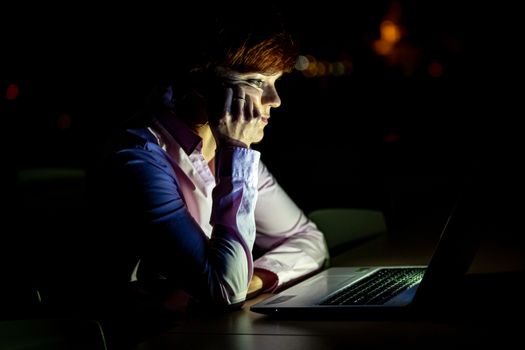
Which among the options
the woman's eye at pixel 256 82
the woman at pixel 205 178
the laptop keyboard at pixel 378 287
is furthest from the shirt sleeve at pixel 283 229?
the woman's eye at pixel 256 82

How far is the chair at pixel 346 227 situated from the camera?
117 inches

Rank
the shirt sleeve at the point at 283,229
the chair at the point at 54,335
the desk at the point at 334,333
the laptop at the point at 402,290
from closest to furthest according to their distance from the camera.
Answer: the desk at the point at 334,333, the laptop at the point at 402,290, the chair at the point at 54,335, the shirt sleeve at the point at 283,229

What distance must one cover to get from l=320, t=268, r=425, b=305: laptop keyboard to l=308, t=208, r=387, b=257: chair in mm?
1084

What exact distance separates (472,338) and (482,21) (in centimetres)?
1473

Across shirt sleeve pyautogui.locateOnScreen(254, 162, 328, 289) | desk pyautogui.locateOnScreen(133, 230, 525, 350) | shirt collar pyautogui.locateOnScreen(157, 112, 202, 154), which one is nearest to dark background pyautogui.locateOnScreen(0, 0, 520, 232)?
shirt collar pyautogui.locateOnScreen(157, 112, 202, 154)

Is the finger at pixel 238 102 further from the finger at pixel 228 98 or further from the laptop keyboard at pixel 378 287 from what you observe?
the laptop keyboard at pixel 378 287

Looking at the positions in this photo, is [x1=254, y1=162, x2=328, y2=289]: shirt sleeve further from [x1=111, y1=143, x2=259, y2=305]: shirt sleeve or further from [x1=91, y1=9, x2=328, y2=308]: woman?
[x1=111, y1=143, x2=259, y2=305]: shirt sleeve

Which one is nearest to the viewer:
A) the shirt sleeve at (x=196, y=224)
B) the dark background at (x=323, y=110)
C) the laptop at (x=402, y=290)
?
the laptop at (x=402, y=290)

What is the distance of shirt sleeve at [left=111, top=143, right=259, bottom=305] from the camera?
1686mm

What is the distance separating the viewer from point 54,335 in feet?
4.91

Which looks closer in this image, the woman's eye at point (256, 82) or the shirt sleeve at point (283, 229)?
the woman's eye at point (256, 82)

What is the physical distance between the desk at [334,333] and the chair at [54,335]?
0.15 metres

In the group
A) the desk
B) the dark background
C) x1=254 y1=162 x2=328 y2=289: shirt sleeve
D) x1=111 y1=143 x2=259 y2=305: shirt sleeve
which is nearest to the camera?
the desk

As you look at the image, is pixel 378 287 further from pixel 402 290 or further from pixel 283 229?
pixel 283 229
